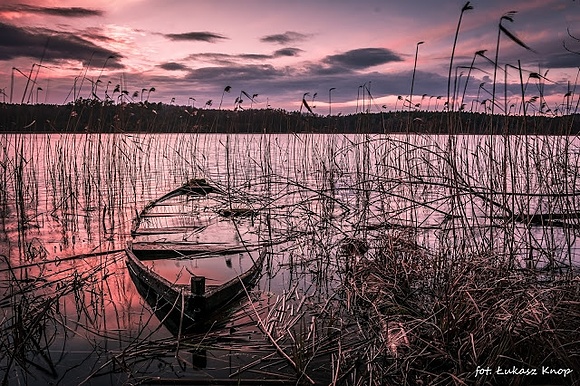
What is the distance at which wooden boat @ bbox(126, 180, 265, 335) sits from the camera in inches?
180

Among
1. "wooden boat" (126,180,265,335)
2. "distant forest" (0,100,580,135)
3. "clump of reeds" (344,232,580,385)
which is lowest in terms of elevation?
"wooden boat" (126,180,265,335)

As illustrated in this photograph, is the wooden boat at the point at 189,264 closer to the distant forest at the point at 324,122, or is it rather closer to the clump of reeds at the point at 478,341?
the clump of reeds at the point at 478,341

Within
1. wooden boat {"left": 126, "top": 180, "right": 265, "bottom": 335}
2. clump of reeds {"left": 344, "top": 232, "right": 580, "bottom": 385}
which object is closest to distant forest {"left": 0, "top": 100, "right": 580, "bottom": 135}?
clump of reeds {"left": 344, "top": 232, "right": 580, "bottom": 385}

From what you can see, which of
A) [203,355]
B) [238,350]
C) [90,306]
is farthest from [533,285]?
[90,306]

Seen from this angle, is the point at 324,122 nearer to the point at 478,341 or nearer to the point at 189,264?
the point at 189,264

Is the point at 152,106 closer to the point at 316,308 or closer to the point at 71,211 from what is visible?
the point at 71,211

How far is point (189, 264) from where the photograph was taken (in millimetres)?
6762

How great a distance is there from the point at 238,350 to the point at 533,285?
→ 242cm

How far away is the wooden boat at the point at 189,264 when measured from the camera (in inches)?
180

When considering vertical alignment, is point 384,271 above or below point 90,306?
above

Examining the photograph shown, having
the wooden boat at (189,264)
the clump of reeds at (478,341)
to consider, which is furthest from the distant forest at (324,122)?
the wooden boat at (189,264)

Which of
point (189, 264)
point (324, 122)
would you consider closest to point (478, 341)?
point (189, 264)

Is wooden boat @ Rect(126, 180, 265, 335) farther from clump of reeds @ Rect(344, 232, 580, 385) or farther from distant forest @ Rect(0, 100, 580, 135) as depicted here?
distant forest @ Rect(0, 100, 580, 135)

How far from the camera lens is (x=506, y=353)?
306 centimetres
